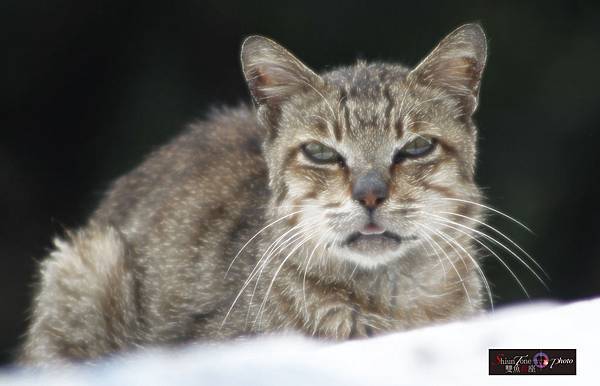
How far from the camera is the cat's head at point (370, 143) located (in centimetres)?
327

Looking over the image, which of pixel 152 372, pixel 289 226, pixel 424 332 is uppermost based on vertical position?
pixel 289 226

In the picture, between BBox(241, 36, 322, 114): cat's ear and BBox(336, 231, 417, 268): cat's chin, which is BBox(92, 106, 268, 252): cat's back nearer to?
BBox(241, 36, 322, 114): cat's ear

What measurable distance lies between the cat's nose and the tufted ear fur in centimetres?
49

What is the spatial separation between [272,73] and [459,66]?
608 mm

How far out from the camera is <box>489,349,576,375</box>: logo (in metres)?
2.87

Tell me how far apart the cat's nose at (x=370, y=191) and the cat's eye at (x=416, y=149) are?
14 cm

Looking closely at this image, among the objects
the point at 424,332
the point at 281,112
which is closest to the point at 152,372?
the point at 424,332

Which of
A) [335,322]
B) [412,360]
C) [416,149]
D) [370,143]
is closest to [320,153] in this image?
[370,143]

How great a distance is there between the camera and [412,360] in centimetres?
285

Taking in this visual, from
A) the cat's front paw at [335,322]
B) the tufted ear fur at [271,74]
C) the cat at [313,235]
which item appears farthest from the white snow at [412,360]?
the tufted ear fur at [271,74]

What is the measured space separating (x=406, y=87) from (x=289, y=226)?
1.93 ft

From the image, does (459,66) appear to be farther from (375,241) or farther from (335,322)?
(335,322)

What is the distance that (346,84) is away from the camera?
3.59 m

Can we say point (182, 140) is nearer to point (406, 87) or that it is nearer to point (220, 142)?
point (220, 142)
